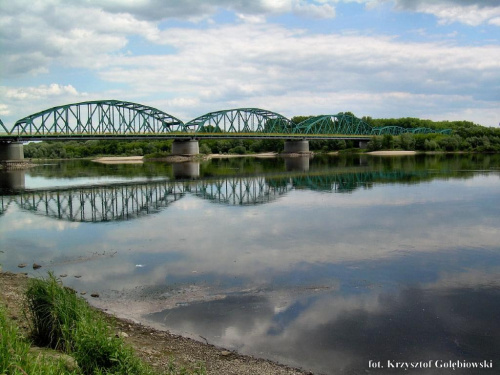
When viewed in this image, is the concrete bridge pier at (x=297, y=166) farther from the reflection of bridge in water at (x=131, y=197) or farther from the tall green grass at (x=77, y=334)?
the tall green grass at (x=77, y=334)

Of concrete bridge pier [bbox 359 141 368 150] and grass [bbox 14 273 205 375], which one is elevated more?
concrete bridge pier [bbox 359 141 368 150]

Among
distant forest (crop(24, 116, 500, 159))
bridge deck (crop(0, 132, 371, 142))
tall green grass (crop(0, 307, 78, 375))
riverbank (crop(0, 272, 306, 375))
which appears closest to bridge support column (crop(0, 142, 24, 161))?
bridge deck (crop(0, 132, 371, 142))

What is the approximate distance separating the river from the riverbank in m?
0.54

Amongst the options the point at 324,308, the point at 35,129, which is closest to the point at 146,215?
the point at 324,308

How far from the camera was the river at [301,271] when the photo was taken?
1070 cm

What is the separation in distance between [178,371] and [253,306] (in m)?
4.39

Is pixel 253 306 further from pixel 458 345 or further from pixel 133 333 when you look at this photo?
pixel 458 345

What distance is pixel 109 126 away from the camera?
367 ft

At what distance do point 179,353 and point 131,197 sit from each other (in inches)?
1276

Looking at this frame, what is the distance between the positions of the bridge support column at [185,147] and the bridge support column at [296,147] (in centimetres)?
3614

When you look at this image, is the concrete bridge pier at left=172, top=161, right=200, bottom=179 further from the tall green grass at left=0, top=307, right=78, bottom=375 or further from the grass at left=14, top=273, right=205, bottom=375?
the tall green grass at left=0, top=307, right=78, bottom=375

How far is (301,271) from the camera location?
53.7 ft

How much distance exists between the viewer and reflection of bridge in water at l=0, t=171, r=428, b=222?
32.7 meters

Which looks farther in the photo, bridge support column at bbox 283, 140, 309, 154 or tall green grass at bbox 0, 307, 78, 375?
bridge support column at bbox 283, 140, 309, 154
